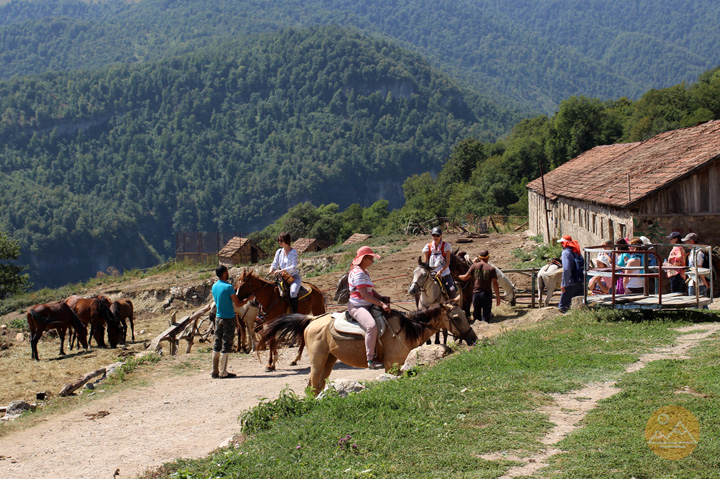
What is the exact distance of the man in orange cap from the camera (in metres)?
13.1

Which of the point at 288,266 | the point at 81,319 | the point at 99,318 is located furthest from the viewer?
the point at 81,319

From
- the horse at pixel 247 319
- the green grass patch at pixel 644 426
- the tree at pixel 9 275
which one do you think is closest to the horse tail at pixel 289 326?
the horse at pixel 247 319

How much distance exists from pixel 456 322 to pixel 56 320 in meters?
13.3

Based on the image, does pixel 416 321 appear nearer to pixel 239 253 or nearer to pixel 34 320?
pixel 34 320

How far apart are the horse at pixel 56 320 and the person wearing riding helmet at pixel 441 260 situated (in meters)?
11.1

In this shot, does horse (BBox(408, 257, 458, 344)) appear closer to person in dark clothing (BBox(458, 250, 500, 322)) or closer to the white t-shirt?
the white t-shirt

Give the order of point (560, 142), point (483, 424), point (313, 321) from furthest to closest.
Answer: point (560, 142) < point (313, 321) < point (483, 424)

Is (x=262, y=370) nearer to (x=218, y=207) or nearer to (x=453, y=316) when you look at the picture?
(x=453, y=316)

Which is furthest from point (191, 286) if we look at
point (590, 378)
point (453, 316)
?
point (590, 378)

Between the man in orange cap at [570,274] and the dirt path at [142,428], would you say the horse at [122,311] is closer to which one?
the dirt path at [142,428]

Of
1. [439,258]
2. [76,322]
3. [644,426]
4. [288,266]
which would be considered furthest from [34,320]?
[644,426]

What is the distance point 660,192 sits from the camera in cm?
1767

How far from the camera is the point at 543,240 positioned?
108 feet

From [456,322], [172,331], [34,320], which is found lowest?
[172,331]
